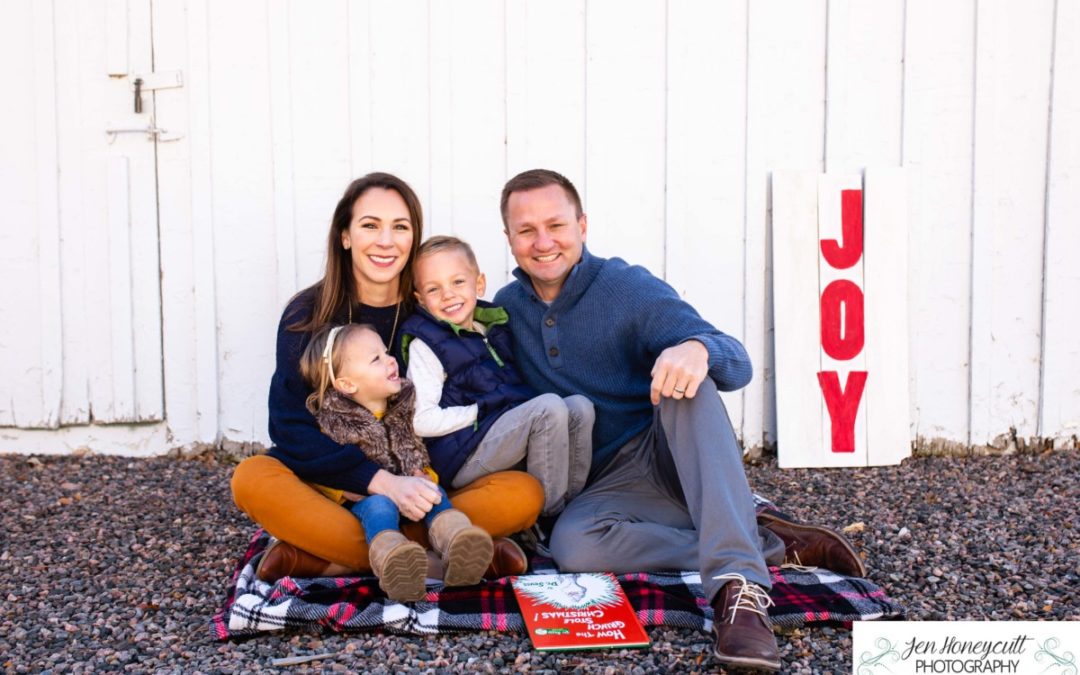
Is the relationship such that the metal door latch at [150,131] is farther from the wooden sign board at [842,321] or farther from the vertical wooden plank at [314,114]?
the wooden sign board at [842,321]

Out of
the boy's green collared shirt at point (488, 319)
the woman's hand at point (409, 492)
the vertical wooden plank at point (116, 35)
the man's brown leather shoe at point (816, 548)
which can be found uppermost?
the vertical wooden plank at point (116, 35)

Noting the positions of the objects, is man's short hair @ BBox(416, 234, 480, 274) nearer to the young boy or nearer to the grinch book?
the young boy

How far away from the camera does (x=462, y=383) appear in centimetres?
286

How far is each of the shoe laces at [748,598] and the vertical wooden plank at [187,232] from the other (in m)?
2.52

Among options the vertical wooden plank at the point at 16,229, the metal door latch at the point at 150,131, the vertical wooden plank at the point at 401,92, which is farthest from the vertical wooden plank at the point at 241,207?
the vertical wooden plank at the point at 16,229

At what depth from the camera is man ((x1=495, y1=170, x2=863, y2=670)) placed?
2406 mm

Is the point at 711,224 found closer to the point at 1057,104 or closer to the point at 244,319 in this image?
the point at 1057,104

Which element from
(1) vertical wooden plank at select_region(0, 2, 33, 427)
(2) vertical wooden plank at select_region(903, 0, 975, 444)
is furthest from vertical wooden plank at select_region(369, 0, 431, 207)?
(2) vertical wooden plank at select_region(903, 0, 975, 444)

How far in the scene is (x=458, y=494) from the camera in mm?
2756

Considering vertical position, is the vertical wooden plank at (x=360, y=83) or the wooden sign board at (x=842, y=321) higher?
the vertical wooden plank at (x=360, y=83)

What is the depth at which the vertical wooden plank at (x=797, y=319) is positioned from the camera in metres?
3.86

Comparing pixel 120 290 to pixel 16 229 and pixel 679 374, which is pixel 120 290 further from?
pixel 679 374

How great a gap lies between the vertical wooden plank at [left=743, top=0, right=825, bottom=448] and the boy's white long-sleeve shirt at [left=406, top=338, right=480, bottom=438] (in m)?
1.58

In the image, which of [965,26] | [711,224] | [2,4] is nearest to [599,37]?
[711,224]
